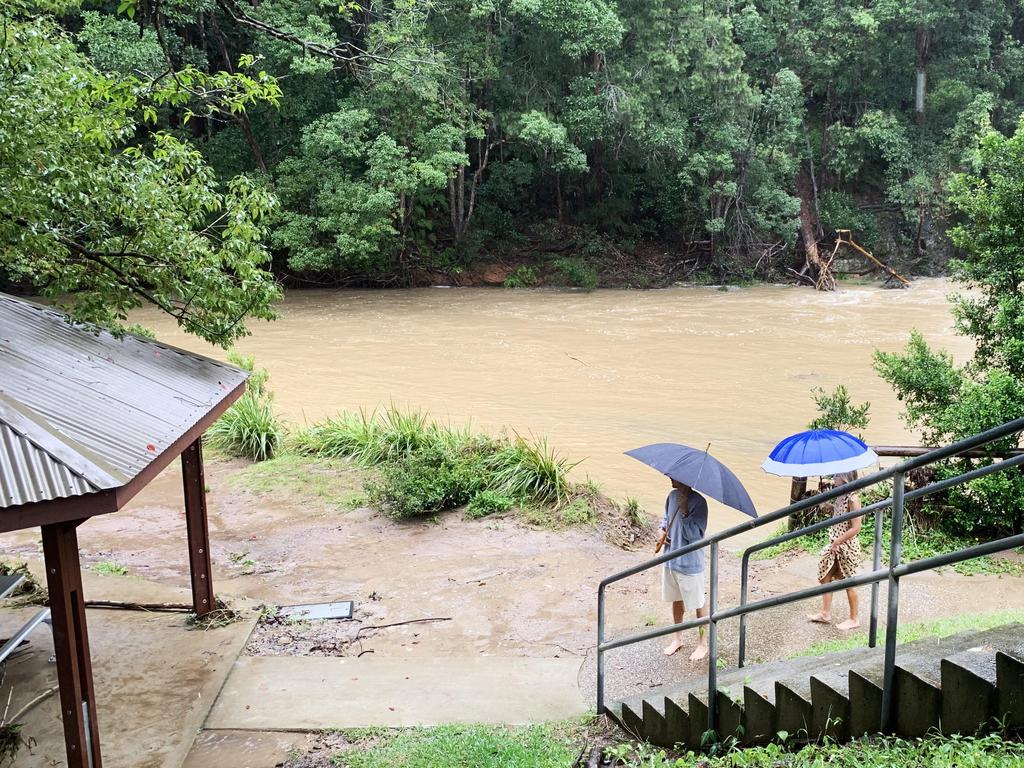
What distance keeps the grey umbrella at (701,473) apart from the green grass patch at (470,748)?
1816mm

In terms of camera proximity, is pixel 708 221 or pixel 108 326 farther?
pixel 708 221

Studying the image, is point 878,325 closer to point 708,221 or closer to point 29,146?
point 708,221

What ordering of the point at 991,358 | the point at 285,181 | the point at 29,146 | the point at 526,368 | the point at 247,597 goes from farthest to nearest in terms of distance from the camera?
1. the point at 285,181
2. the point at 526,368
3. the point at 991,358
4. the point at 247,597
5. the point at 29,146

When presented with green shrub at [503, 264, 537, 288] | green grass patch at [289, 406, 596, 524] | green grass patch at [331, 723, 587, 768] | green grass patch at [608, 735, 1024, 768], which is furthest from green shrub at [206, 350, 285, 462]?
green shrub at [503, 264, 537, 288]

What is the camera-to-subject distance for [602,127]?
29.9 m

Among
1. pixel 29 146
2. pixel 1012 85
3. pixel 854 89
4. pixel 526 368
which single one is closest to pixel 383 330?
pixel 526 368

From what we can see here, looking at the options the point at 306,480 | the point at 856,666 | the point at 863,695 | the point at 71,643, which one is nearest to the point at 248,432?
the point at 306,480

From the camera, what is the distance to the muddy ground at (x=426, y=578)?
25.6ft

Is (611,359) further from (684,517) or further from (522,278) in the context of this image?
(684,517)

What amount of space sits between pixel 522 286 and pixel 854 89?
50.2ft

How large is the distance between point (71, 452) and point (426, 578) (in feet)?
17.0

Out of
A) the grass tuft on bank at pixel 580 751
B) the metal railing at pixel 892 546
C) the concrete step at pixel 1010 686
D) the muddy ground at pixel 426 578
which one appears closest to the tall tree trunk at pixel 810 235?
the muddy ground at pixel 426 578

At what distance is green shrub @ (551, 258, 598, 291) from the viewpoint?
1319 inches

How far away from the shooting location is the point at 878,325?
26.4 m
